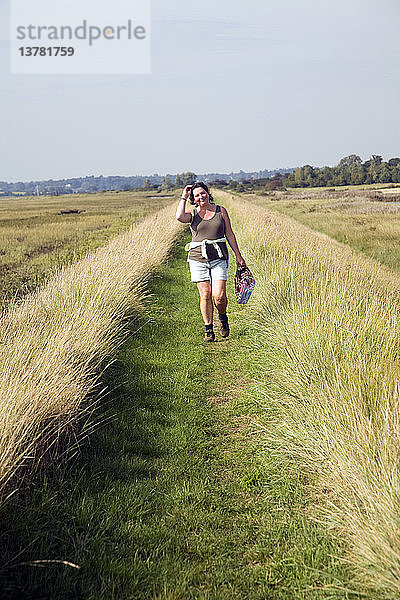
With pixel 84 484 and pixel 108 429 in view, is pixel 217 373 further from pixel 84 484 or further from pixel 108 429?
pixel 84 484

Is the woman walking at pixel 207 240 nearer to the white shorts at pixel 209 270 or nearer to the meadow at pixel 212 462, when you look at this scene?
the white shorts at pixel 209 270

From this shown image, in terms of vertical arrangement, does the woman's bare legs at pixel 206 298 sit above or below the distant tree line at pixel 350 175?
below

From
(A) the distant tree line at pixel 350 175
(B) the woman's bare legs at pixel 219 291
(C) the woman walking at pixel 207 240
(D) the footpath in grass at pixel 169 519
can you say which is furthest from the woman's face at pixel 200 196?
(A) the distant tree line at pixel 350 175

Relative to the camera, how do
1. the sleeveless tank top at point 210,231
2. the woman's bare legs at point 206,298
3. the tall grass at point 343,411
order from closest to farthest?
the tall grass at point 343,411 → the sleeveless tank top at point 210,231 → the woman's bare legs at point 206,298

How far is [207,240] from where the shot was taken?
7.13 metres

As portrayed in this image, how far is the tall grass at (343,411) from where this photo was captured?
2.88m

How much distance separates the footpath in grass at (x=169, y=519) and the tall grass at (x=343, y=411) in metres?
0.20

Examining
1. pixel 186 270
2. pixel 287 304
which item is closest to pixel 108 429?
pixel 287 304

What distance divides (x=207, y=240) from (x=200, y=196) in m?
0.52

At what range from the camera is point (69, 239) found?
2619 centimetres

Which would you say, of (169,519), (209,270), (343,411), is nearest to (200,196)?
(209,270)

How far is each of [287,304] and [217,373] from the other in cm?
145

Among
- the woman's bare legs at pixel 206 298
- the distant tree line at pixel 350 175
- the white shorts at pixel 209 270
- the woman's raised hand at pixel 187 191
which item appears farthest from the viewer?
the distant tree line at pixel 350 175

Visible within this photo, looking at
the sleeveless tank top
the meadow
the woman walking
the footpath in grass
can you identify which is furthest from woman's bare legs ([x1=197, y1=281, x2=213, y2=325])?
the footpath in grass
